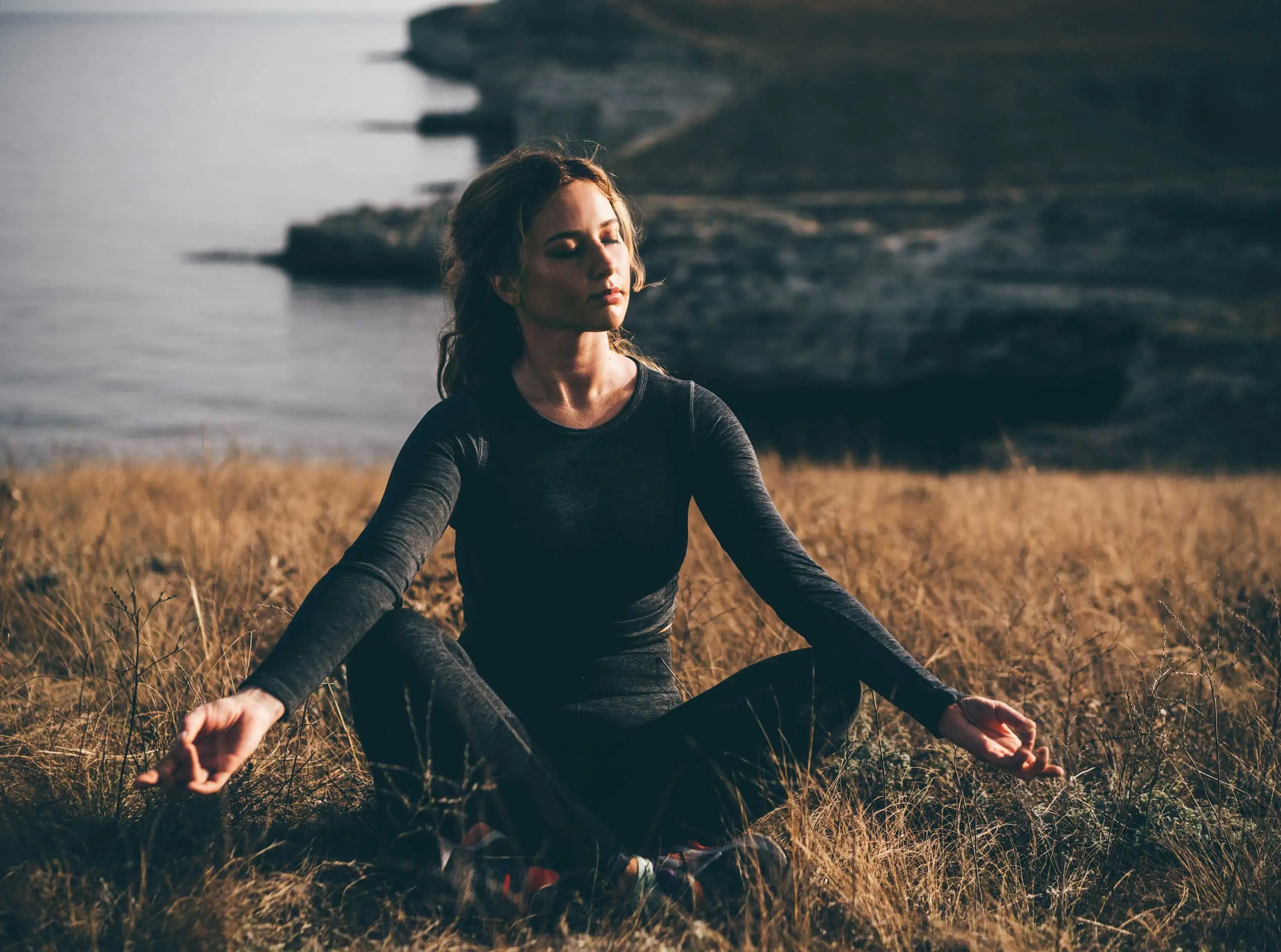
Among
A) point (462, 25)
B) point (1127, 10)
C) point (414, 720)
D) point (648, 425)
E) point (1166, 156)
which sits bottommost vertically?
point (414, 720)

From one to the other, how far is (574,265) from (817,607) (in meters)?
0.91

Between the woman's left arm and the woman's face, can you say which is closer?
the woman's left arm

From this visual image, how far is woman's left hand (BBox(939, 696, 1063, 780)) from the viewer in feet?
6.73

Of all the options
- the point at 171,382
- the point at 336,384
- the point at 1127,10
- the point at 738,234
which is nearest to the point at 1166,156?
the point at 1127,10

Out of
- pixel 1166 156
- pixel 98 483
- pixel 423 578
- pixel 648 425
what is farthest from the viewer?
pixel 1166 156

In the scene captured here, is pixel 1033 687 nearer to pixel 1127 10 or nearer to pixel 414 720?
pixel 414 720

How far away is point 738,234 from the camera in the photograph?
16.4 metres

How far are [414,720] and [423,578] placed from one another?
1.44 metres

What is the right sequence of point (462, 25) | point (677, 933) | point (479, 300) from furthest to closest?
point (462, 25) < point (479, 300) < point (677, 933)

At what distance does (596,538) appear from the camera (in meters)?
2.37

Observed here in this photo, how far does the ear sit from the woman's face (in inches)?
1.7

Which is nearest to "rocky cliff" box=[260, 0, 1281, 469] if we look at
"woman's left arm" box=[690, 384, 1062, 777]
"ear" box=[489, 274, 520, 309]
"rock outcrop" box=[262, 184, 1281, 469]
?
"rock outcrop" box=[262, 184, 1281, 469]

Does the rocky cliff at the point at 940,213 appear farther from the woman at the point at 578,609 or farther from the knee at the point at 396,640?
the knee at the point at 396,640

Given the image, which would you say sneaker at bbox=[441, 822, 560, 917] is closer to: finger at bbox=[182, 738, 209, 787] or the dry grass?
the dry grass
